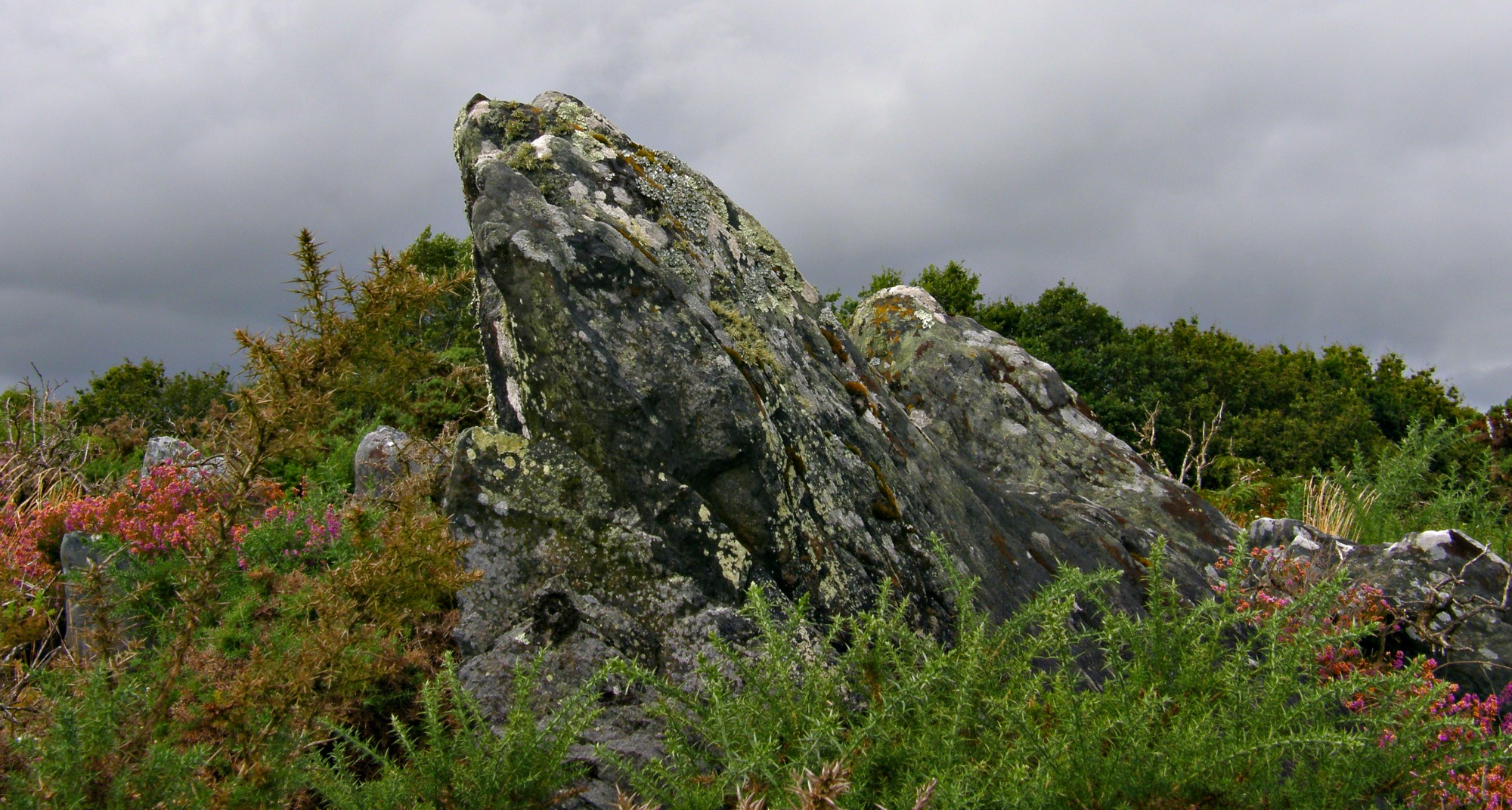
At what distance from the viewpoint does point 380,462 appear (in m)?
6.80

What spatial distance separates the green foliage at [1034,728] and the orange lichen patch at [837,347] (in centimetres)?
277

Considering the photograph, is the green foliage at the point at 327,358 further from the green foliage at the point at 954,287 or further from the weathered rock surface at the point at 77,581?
the green foliage at the point at 954,287

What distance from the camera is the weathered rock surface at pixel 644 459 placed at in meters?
3.76

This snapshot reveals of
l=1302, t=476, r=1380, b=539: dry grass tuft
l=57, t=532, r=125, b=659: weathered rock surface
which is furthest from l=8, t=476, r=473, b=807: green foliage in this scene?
l=1302, t=476, r=1380, b=539: dry grass tuft

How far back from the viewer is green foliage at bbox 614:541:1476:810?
256 cm

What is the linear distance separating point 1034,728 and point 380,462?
Result: 567 cm

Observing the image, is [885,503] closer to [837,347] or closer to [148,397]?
[837,347]

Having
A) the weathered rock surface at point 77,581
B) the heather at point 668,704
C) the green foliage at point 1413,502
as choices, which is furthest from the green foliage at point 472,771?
the green foliage at point 1413,502

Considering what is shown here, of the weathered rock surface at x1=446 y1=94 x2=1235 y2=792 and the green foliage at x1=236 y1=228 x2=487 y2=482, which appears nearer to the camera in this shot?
the green foliage at x1=236 y1=228 x2=487 y2=482

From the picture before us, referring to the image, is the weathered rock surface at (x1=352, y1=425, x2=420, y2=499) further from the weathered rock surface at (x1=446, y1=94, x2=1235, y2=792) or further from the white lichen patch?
the white lichen patch

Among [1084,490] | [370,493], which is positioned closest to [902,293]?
[1084,490]

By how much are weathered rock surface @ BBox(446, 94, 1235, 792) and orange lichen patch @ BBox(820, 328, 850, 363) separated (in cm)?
41

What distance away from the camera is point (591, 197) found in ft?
16.6

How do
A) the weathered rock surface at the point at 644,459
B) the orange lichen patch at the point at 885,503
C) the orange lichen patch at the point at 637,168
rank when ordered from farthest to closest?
the orange lichen patch at the point at 637,168 < the orange lichen patch at the point at 885,503 < the weathered rock surface at the point at 644,459
